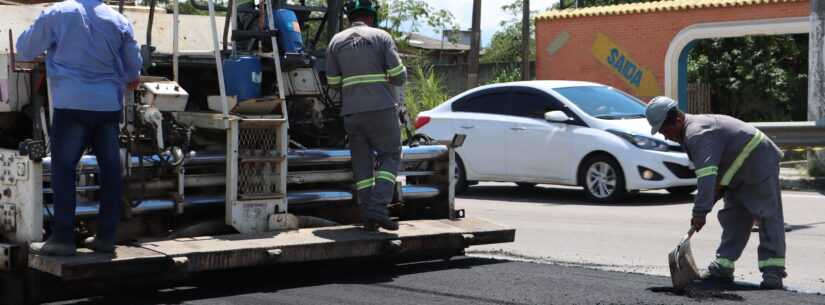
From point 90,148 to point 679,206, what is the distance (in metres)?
8.01

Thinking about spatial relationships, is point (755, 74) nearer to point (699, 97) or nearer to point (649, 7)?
point (699, 97)

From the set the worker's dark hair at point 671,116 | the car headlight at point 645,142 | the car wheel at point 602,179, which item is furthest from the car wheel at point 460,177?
the worker's dark hair at point 671,116

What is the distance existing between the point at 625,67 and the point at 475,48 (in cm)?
600

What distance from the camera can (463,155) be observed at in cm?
1566

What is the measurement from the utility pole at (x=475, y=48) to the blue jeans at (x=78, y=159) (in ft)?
70.6

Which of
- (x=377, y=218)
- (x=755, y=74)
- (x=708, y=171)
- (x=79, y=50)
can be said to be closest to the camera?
(x=79, y=50)

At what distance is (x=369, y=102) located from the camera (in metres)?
8.36

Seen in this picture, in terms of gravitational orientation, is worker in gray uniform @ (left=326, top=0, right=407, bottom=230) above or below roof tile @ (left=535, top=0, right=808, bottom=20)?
below

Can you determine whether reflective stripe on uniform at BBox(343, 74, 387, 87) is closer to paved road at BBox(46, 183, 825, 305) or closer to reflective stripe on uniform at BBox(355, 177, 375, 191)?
reflective stripe on uniform at BBox(355, 177, 375, 191)

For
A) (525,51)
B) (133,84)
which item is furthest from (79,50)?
(525,51)

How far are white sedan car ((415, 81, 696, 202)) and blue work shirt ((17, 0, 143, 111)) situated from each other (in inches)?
321

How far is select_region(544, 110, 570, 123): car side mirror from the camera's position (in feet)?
48.0

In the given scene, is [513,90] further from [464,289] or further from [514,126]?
[464,289]

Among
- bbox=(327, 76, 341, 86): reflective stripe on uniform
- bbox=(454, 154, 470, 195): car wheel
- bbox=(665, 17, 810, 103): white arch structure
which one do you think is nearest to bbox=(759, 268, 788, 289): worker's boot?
bbox=(327, 76, 341, 86): reflective stripe on uniform
